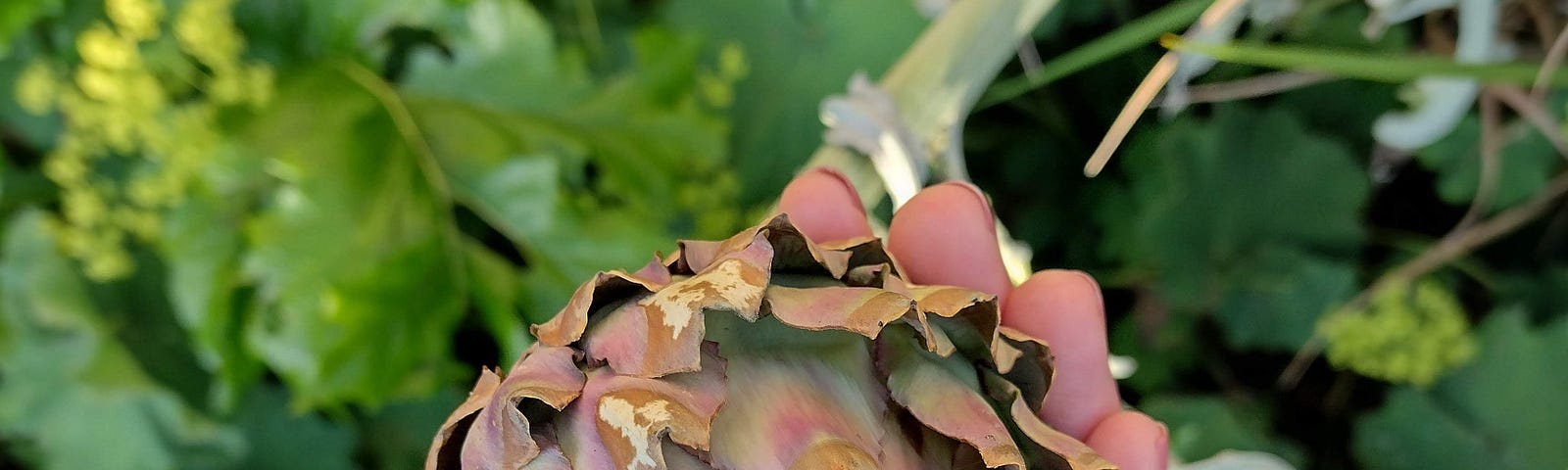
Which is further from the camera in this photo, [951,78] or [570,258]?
[570,258]

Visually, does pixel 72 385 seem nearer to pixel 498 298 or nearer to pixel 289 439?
pixel 289 439

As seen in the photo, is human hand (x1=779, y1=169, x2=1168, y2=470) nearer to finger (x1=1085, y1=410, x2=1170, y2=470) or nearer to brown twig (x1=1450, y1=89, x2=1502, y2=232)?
finger (x1=1085, y1=410, x2=1170, y2=470)

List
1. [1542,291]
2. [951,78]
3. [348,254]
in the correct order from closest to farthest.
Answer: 1. [951,78]
2. [348,254]
3. [1542,291]

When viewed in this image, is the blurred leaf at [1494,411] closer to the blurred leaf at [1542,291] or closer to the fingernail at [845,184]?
the blurred leaf at [1542,291]

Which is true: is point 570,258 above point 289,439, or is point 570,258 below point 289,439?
above

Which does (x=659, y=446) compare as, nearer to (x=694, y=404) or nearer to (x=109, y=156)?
(x=694, y=404)

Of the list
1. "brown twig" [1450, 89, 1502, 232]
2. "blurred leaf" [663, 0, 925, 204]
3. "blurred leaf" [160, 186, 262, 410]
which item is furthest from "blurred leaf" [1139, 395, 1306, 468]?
"blurred leaf" [160, 186, 262, 410]

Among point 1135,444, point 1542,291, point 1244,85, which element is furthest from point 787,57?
point 1542,291

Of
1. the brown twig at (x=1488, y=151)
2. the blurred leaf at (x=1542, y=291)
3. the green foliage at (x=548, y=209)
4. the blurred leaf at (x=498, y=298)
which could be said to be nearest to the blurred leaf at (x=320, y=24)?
the green foliage at (x=548, y=209)
